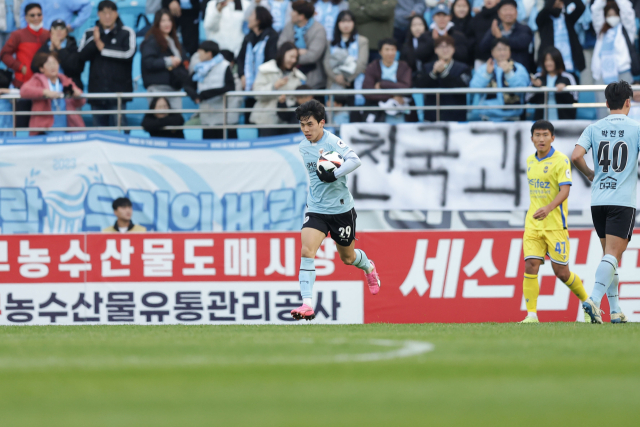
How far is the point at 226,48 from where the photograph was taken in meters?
16.6

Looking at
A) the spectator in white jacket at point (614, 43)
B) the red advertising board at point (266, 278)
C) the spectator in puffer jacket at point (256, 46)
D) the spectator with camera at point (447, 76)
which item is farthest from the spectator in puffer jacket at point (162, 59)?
the spectator in white jacket at point (614, 43)

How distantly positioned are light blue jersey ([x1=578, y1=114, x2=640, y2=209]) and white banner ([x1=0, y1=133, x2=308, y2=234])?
6.13 metres

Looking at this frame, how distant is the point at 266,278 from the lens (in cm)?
1319

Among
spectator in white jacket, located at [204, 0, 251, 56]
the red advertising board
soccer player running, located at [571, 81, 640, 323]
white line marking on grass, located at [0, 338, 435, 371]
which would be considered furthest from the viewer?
spectator in white jacket, located at [204, 0, 251, 56]

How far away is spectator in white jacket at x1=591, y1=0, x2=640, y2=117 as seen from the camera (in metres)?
15.2

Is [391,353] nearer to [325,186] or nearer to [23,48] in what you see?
[325,186]

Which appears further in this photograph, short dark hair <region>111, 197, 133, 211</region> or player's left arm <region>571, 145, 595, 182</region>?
short dark hair <region>111, 197, 133, 211</region>

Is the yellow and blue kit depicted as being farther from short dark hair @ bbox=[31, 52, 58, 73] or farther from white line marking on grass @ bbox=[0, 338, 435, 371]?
short dark hair @ bbox=[31, 52, 58, 73]

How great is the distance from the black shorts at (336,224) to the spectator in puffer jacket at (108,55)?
679 centimetres

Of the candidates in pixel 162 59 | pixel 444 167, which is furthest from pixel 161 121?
pixel 444 167

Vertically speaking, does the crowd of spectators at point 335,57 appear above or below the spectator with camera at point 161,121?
above

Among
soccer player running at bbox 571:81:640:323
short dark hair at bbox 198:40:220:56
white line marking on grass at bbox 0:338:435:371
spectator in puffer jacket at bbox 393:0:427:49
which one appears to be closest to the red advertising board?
soccer player running at bbox 571:81:640:323

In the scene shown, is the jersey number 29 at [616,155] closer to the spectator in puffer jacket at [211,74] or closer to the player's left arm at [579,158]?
the player's left arm at [579,158]

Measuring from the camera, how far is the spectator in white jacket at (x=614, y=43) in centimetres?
1524
